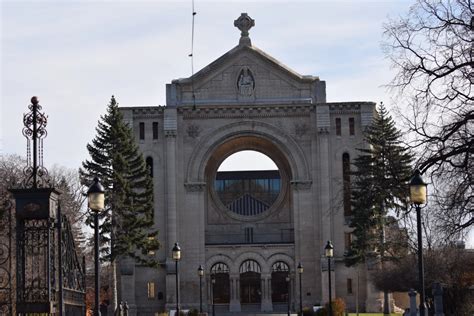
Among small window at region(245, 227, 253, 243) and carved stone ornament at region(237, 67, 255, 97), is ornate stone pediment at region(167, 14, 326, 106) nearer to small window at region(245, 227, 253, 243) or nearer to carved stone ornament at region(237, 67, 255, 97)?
carved stone ornament at region(237, 67, 255, 97)

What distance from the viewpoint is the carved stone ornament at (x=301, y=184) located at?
8306 cm

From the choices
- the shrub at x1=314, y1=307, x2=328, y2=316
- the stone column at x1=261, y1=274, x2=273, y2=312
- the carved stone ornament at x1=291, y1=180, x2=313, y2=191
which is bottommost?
the shrub at x1=314, y1=307, x2=328, y2=316

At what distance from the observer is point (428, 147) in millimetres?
27453

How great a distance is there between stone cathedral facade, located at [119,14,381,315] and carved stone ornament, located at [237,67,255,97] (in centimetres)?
8

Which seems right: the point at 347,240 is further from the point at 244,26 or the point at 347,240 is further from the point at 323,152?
the point at 244,26

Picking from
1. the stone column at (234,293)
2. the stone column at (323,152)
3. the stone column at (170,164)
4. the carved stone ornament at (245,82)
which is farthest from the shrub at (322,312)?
the carved stone ornament at (245,82)

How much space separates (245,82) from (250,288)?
54.3ft

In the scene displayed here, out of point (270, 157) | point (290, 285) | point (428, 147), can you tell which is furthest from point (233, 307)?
point (428, 147)

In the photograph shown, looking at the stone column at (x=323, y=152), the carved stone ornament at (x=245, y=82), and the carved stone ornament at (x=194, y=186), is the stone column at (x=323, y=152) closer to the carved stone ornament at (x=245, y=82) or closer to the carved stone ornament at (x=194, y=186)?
the carved stone ornament at (x=245, y=82)

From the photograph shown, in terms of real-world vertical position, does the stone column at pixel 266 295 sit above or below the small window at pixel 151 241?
below

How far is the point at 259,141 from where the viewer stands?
85.8 meters

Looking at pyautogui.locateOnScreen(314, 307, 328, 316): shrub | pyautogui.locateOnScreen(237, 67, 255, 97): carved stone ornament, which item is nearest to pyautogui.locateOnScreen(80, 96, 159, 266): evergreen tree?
pyautogui.locateOnScreen(237, 67, 255, 97): carved stone ornament

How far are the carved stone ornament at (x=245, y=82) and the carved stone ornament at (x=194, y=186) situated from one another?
792 cm

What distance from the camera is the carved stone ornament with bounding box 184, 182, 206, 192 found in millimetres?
83250
